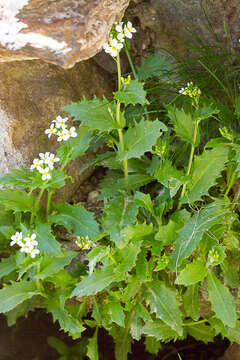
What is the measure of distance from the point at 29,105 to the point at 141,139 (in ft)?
2.24

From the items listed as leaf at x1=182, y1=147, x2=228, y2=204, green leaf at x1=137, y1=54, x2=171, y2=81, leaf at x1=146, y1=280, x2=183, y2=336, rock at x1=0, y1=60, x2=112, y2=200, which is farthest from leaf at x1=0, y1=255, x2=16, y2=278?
green leaf at x1=137, y1=54, x2=171, y2=81

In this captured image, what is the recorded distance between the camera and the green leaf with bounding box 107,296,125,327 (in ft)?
6.94

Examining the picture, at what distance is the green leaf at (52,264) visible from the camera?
2133mm

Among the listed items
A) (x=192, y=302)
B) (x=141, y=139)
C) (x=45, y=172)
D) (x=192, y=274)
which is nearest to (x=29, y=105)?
(x=45, y=172)

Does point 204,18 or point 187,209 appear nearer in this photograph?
point 187,209

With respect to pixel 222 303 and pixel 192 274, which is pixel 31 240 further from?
pixel 222 303

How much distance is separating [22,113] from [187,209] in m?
0.99

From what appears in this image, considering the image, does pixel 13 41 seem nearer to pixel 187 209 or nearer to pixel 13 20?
pixel 13 20

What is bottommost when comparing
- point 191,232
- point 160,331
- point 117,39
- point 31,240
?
point 160,331

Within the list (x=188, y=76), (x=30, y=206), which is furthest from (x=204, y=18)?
(x=30, y=206)

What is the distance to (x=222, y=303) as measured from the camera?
210 centimetres

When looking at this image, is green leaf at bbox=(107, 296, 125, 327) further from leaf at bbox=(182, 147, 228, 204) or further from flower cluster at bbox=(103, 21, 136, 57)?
flower cluster at bbox=(103, 21, 136, 57)

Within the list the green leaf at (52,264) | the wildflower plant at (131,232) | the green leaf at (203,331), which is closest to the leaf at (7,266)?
the wildflower plant at (131,232)

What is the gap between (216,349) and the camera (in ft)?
10.7
